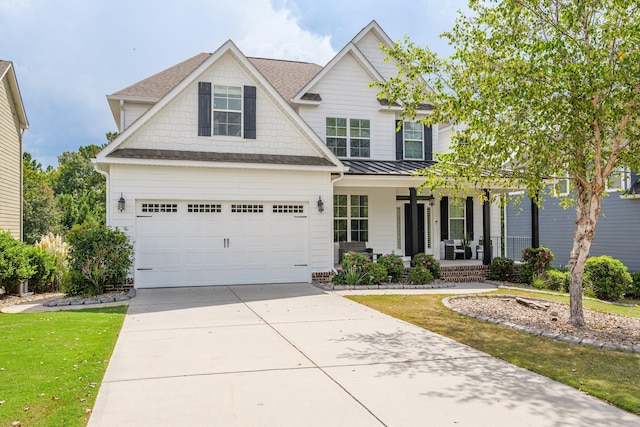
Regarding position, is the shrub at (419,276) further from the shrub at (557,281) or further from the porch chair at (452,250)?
the porch chair at (452,250)

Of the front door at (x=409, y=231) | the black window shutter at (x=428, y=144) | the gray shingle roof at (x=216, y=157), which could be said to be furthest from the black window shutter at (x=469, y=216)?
the gray shingle roof at (x=216, y=157)

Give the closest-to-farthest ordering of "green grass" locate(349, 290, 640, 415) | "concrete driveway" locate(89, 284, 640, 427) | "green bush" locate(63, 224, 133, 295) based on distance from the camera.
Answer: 1. "concrete driveway" locate(89, 284, 640, 427)
2. "green grass" locate(349, 290, 640, 415)
3. "green bush" locate(63, 224, 133, 295)

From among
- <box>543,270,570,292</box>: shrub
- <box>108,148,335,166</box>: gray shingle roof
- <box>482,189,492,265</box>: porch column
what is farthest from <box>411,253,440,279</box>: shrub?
<box>108,148,335,166</box>: gray shingle roof

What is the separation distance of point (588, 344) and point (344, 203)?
10473mm

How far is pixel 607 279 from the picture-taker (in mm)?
13203

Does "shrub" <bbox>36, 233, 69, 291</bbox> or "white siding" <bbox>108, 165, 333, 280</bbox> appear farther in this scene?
"shrub" <bbox>36, 233, 69, 291</bbox>

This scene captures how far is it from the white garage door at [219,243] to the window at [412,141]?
207 inches

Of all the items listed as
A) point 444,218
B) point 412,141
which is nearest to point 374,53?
point 412,141

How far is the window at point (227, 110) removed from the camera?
1377cm

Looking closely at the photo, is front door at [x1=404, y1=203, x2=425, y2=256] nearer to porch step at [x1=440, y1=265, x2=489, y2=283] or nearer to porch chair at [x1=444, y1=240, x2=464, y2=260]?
porch chair at [x1=444, y1=240, x2=464, y2=260]

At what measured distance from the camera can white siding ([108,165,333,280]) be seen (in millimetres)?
12703

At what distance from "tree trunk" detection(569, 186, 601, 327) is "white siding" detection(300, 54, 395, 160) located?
893cm

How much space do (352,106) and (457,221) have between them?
237 inches

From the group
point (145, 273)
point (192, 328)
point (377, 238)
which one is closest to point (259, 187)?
point (145, 273)
